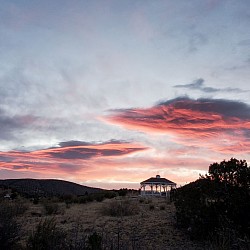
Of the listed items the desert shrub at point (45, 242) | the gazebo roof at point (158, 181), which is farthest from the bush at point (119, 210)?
the gazebo roof at point (158, 181)

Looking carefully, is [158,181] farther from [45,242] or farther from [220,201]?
[45,242]

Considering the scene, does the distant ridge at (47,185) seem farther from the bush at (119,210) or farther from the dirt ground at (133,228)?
the dirt ground at (133,228)

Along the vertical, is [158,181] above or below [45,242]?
above

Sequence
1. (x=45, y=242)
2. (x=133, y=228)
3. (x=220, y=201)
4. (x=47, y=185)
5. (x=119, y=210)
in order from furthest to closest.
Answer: (x=47, y=185)
(x=119, y=210)
(x=133, y=228)
(x=220, y=201)
(x=45, y=242)

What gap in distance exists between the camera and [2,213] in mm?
13617

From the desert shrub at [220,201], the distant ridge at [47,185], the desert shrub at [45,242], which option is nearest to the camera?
the desert shrub at [45,242]

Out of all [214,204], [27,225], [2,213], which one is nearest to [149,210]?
[27,225]

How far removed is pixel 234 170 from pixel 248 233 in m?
2.80

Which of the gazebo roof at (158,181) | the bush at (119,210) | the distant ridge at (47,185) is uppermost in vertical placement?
the distant ridge at (47,185)

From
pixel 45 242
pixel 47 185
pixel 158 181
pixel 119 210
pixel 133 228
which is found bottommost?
pixel 45 242

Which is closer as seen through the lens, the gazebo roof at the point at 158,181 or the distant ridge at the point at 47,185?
the gazebo roof at the point at 158,181

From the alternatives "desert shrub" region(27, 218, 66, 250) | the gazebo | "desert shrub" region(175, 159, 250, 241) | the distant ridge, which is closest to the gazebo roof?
the gazebo

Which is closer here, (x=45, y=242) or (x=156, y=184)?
(x=45, y=242)

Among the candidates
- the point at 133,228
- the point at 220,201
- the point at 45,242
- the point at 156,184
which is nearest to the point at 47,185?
the point at 156,184
